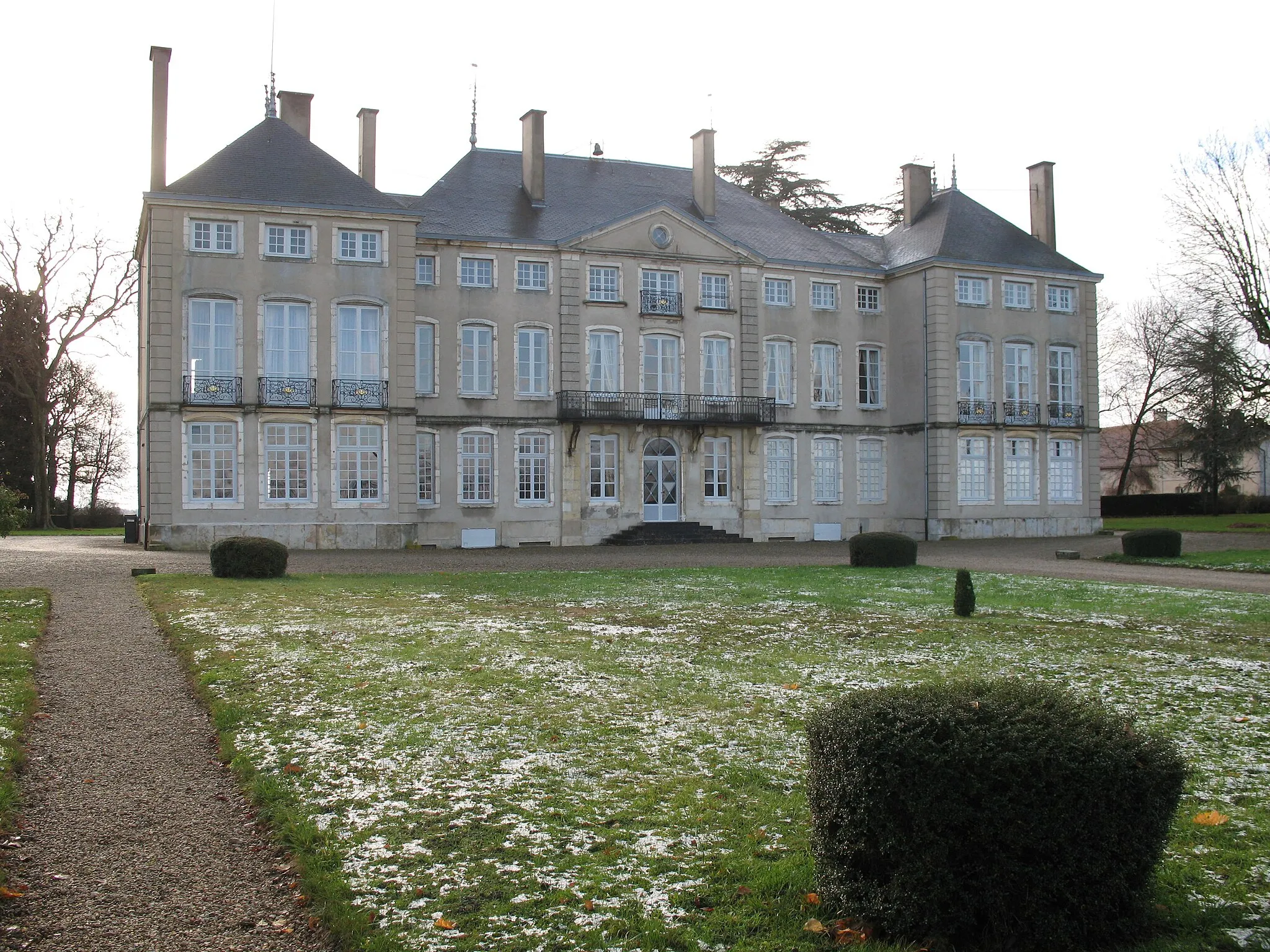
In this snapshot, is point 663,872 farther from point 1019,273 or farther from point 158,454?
point 1019,273

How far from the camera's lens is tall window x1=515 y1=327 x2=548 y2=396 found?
29.0 metres

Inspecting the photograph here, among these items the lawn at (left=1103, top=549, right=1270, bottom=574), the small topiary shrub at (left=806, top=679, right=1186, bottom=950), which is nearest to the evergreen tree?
the lawn at (left=1103, top=549, right=1270, bottom=574)

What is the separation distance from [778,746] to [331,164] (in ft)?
79.4

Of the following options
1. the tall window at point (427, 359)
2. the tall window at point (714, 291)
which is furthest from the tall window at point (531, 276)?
the tall window at point (714, 291)

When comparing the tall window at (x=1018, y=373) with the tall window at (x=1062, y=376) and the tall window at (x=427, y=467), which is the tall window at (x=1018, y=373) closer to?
the tall window at (x=1062, y=376)

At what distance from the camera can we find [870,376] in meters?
33.5

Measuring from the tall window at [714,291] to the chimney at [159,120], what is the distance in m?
14.0

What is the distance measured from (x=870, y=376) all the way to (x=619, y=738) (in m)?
28.5

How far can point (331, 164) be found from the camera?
2692cm

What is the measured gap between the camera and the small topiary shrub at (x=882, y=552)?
19859 mm

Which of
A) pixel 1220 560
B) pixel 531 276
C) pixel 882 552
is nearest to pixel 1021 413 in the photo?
pixel 1220 560

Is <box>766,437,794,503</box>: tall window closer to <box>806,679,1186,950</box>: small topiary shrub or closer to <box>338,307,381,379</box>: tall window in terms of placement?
<box>338,307,381,379</box>: tall window

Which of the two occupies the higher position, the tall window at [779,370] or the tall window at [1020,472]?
the tall window at [779,370]

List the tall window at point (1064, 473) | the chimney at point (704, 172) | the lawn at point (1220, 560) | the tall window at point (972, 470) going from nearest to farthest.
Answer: the lawn at point (1220, 560), the tall window at point (972, 470), the chimney at point (704, 172), the tall window at point (1064, 473)
